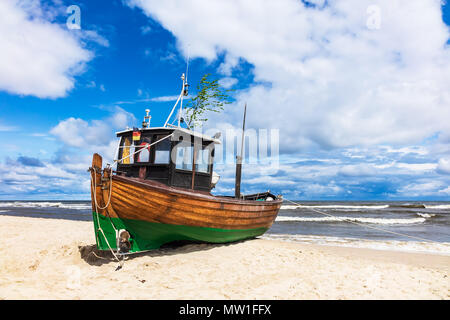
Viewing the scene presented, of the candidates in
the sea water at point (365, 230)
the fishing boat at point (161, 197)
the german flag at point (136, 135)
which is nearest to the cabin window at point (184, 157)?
the fishing boat at point (161, 197)

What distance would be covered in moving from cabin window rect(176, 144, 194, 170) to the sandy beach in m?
2.41

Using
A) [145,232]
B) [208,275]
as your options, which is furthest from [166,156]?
[208,275]

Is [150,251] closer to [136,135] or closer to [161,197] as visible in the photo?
[161,197]

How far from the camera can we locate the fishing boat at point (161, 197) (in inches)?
257

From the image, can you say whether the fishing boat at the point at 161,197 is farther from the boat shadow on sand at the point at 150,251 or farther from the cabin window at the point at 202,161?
the boat shadow on sand at the point at 150,251

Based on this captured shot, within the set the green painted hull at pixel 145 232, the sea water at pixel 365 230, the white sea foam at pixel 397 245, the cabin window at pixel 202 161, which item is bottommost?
the sea water at pixel 365 230

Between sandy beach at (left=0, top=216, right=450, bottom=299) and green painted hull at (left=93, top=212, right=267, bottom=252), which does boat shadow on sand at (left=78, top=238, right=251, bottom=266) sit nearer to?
sandy beach at (left=0, top=216, right=450, bottom=299)

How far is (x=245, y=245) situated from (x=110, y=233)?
4.33m

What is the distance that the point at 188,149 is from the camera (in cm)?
820

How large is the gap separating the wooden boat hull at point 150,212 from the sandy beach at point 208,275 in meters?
0.57

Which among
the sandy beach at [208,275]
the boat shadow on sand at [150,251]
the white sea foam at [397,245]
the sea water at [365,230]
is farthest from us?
the sea water at [365,230]

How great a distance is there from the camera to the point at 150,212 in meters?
6.68

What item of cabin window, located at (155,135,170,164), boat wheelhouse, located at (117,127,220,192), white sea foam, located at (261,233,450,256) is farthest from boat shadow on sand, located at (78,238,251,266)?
white sea foam, located at (261,233,450,256)

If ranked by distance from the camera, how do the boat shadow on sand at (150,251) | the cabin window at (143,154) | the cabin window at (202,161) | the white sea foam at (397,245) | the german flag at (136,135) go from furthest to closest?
the white sea foam at (397,245) < the cabin window at (202,161) < the german flag at (136,135) < the cabin window at (143,154) < the boat shadow on sand at (150,251)
